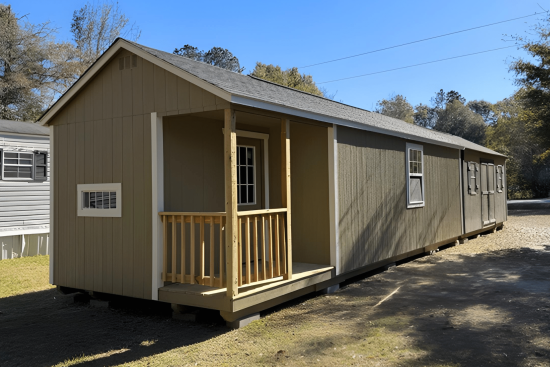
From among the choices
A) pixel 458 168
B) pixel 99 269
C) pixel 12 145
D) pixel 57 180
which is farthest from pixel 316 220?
pixel 12 145

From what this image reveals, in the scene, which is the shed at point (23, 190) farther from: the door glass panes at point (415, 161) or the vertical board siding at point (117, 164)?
the door glass panes at point (415, 161)

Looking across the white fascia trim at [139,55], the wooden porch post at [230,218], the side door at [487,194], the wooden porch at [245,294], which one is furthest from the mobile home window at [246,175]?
the side door at [487,194]

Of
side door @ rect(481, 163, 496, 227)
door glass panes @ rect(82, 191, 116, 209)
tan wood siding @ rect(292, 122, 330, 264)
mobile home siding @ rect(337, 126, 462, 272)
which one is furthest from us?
side door @ rect(481, 163, 496, 227)

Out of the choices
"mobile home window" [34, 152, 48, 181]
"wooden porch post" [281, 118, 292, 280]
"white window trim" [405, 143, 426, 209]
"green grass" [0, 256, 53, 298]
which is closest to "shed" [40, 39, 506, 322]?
"wooden porch post" [281, 118, 292, 280]

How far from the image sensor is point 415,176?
946 centimetres

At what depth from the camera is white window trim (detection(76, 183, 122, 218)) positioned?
5.86 m

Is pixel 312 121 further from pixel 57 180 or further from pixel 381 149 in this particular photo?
pixel 57 180

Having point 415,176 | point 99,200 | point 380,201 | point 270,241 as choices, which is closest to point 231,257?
point 270,241

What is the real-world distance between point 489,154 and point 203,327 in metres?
12.1

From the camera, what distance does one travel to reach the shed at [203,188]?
5215 millimetres

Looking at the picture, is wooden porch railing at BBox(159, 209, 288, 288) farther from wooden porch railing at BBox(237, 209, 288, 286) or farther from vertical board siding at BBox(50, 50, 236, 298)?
vertical board siding at BBox(50, 50, 236, 298)

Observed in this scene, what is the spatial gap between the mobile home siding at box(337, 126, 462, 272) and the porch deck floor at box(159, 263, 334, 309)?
103 centimetres

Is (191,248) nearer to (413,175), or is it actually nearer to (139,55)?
(139,55)

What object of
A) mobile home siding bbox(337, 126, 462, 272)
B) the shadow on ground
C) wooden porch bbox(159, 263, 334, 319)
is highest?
mobile home siding bbox(337, 126, 462, 272)
